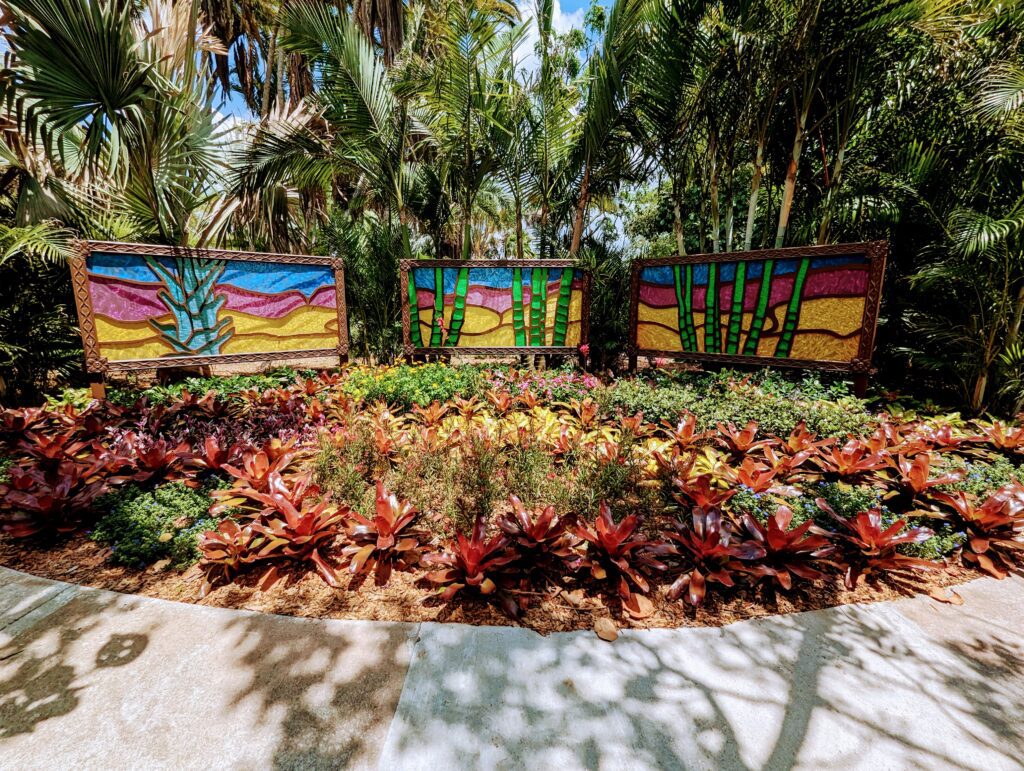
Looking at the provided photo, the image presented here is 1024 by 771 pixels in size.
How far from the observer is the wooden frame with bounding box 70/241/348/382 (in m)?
5.10

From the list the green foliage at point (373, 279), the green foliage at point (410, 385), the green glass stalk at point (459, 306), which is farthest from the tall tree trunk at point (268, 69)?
the green foliage at point (410, 385)

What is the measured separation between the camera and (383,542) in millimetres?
2363

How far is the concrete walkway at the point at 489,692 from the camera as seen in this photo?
1426mm

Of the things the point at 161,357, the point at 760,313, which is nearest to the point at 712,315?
the point at 760,313

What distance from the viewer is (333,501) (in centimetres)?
305

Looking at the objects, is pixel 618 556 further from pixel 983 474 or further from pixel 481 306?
pixel 481 306

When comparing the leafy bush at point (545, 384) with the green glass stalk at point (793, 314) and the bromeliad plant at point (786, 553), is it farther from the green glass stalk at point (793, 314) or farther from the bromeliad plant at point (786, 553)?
the bromeliad plant at point (786, 553)

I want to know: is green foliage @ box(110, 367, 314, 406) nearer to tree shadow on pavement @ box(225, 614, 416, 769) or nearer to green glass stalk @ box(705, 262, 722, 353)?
tree shadow on pavement @ box(225, 614, 416, 769)

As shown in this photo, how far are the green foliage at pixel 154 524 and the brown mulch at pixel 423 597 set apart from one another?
0.29 feet

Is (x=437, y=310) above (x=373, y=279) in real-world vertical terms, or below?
below

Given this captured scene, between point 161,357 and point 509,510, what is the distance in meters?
5.67

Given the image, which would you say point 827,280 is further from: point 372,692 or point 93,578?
point 93,578

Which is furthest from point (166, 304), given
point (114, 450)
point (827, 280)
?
point (827, 280)

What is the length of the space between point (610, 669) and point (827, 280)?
5.75 meters
